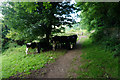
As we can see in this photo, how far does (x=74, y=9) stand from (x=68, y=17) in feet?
3.35

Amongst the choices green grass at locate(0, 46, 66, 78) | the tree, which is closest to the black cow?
the tree

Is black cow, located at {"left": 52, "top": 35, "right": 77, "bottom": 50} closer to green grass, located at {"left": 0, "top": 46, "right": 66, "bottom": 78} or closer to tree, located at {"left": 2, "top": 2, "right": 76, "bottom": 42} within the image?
tree, located at {"left": 2, "top": 2, "right": 76, "bottom": 42}

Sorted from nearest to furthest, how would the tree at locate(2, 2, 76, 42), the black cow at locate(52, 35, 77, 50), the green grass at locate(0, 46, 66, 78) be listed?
the green grass at locate(0, 46, 66, 78) → the tree at locate(2, 2, 76, 42) → the black cow at locate(52, 35, 77, 50)

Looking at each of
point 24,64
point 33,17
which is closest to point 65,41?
point 33,17

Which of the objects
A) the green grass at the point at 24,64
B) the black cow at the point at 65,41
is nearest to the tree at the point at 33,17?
the black cow at the point at 65,41

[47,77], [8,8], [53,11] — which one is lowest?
[47,77]

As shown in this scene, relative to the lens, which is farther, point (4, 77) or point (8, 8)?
point (8, 8)

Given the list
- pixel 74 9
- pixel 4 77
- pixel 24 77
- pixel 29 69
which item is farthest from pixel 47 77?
pixel 74 9

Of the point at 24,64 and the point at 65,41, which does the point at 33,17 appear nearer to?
the point at 65,41

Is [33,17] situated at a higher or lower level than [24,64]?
higher

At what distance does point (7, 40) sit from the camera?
38.3 ft

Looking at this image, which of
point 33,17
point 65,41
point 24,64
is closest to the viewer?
point 24,64

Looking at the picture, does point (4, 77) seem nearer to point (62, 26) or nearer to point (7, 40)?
point (62, 26)

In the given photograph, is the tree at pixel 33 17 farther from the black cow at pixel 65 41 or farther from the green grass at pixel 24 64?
the green grass at pixel 24 64
